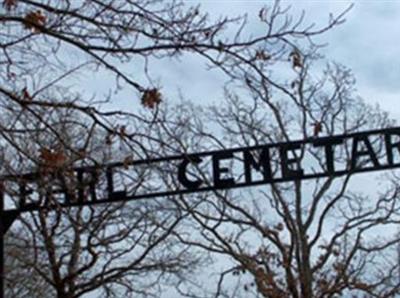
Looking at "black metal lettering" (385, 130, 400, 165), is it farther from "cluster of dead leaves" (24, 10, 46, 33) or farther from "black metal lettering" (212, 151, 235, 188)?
"cluster of dead leaves" (24, 10, 46, 33)

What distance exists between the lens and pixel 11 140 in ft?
22.4

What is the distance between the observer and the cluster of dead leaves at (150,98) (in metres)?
6.31

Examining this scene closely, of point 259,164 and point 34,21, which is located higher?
point 259,164

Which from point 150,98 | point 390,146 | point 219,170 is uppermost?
point 390,146

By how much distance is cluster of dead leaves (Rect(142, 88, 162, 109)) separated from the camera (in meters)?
6.31

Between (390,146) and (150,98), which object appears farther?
(390,146)

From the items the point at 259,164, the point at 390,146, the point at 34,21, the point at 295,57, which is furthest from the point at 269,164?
the point at 34,21

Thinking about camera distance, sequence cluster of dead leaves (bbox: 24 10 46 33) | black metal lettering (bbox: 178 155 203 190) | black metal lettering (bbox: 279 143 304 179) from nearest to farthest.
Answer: cluster of dead leaves (bbox: 24 10 46 33) → black metal lettering (bbox: 178 155 203 190) → black metal lettering (bbox: 279 143 304 179)

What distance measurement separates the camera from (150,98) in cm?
631

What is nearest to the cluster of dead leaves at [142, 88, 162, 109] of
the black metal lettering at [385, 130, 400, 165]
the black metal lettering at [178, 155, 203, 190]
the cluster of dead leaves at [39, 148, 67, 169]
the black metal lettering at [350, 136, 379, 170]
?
the cluster of dead leaves at [39, 148, 67, 169]

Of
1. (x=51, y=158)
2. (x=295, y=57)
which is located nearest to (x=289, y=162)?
(x=295, y=57)

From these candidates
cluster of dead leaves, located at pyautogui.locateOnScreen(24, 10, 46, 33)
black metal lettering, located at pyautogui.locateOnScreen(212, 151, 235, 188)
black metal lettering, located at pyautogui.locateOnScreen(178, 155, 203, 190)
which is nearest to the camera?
cluster of dead leaves, located at pyautogui.locateOnScreen(24, 10, 46, 33)

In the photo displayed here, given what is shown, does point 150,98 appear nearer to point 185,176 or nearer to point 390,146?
point 185,176

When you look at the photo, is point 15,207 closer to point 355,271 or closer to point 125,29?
point 125,29
